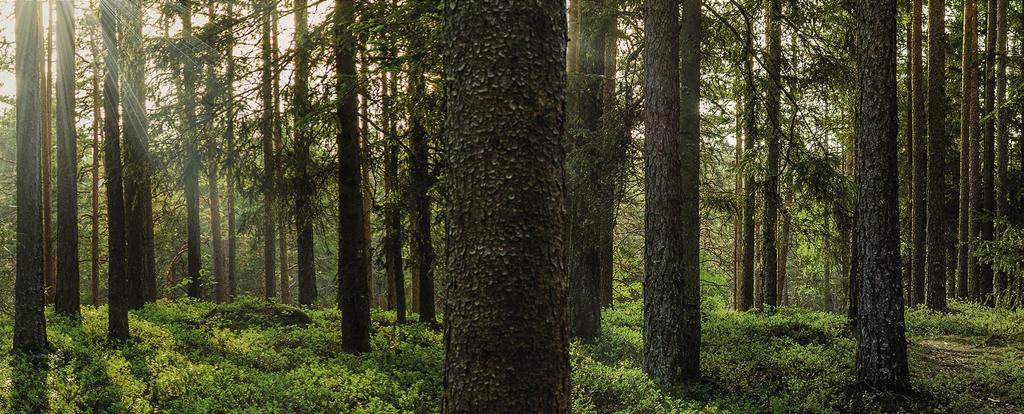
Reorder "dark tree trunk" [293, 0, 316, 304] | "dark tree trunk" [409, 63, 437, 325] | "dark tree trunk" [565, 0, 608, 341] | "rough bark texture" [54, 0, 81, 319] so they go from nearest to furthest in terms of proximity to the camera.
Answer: "dark tree trunk" [293, 0, 316, 304] → "dark tree trunk" [409, 63, 437, 325] → "dark tree trunk" [565, 0, 608, 341] → "rough bark texture" [54, 0, 81, 319]

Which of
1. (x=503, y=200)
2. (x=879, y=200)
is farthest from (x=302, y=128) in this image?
(x=879, y=200)

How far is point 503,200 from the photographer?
2.60 metres

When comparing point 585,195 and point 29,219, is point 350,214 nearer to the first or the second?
point 585,195

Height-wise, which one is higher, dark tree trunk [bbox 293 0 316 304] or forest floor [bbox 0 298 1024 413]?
dark tree trunk [bbox 293 0 316 304]

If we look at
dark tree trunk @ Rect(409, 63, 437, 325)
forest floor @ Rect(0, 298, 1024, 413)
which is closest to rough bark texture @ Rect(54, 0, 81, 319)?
forest floor @ Rect(0, 298, 1024, 413)

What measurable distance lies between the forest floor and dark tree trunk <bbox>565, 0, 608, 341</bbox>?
0.76m

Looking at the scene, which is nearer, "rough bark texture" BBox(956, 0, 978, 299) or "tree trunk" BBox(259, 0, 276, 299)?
"tree trunk" BBox(259, 0, 276, 299)

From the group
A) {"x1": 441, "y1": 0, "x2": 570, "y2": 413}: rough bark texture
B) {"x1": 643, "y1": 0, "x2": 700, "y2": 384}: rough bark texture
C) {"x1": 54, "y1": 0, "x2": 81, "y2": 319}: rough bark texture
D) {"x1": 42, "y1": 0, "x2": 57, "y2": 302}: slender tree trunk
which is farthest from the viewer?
{"x1": 42, "y1": 0, "x2": 57, "y2": 302}: slender tree trunk

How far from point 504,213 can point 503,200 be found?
53mm

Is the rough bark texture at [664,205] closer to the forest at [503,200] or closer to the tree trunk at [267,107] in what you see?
the forest at [503,200]

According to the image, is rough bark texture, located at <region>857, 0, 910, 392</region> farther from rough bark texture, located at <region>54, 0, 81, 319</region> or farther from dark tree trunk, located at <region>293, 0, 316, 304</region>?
rough bark texture, located at <region>54, 0, 81, 319</region>

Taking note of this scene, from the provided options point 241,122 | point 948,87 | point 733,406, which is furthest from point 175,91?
point 948,87

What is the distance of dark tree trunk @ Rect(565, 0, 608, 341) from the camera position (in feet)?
40.1

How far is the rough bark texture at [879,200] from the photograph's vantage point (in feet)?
25.6
